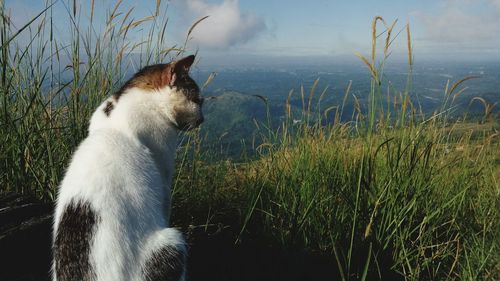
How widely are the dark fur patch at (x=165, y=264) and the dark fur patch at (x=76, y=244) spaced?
0.27 metres

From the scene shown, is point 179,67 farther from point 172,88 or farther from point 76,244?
point 76,244

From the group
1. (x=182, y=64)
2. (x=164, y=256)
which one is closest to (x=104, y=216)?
(x=164, y=256)

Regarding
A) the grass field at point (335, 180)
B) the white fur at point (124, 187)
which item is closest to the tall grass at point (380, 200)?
the grass field at point (335, 180)

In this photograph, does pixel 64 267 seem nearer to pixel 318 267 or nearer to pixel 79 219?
pixel 79 219

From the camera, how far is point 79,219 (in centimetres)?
190

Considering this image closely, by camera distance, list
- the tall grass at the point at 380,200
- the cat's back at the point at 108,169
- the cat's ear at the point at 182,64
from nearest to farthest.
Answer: the cat's back at the point at 108,169, the cat's ear at the point at 182,64, the tall grass at the point at 380,200

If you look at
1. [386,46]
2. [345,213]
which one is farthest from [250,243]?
[386,46]

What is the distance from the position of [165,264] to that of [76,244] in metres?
0.44

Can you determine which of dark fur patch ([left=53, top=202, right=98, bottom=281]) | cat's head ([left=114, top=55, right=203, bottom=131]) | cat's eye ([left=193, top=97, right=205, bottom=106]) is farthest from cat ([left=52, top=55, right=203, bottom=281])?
cat's eye ([left=193, top=97, right=205, bottom=106])

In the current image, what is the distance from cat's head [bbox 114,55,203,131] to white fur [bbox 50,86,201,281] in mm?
103

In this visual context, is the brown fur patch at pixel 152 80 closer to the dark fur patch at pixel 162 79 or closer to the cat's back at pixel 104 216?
the dark fur patch at pixel 162 79

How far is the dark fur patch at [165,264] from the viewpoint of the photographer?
1967 mm

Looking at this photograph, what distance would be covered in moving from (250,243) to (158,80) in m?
1.53

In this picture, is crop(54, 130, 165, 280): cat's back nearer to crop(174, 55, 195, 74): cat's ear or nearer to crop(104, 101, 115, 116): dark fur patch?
crop(104, 101, 115, 116): dark fur patch
